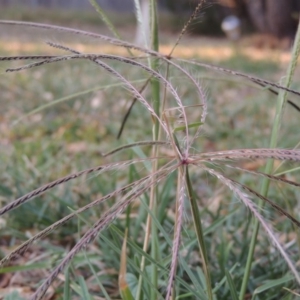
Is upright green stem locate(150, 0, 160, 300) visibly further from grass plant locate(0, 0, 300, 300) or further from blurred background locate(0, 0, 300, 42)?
blurred background locate(0, 0, 300, 42)

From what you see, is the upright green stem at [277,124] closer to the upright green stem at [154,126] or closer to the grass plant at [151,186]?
the grass plant at [151,186]

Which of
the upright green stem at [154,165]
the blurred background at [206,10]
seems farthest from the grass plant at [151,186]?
the blurred background at [206,10]

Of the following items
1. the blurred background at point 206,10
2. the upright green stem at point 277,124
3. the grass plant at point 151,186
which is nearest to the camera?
the grass plant at point 151,186

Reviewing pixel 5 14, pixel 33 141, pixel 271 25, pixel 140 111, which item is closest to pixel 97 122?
pixel 140 111

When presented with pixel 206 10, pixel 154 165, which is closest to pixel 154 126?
pixel 154 165

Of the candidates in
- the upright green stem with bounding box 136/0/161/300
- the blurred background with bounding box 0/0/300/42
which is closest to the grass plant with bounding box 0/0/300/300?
the upright green stem with bounding box 136/0/161/300

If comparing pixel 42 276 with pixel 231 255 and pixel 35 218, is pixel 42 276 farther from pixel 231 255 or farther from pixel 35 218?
pixel 231 255

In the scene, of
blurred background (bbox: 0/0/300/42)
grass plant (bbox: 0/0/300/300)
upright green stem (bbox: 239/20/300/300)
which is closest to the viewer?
grass plant (bbox: 0/0/300/300)

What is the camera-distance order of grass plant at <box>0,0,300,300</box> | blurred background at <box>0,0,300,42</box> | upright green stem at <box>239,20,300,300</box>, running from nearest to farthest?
grass plant at <box>0,0,300,300</box> → upright green stem at <box>239,20,300,300</box> → blurred background at <box>0,0,300,42</box>

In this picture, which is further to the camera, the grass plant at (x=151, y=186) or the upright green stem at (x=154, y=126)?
the upright green stem at (x=154, y=126)
